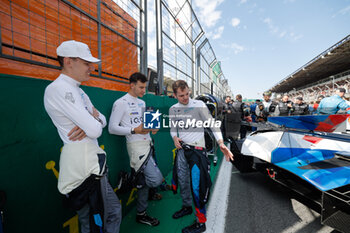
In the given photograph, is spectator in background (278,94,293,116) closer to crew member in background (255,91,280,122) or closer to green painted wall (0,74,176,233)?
A: crew member in background (255,91,280,122)

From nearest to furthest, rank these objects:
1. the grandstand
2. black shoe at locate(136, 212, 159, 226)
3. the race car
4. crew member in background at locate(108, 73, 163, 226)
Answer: the race car < crew member in background at locate(108, 73, 163, 226) < black shoe at locate(136, 212, 159, 226) < the grandstand

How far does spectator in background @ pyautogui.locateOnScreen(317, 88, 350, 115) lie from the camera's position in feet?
15.2

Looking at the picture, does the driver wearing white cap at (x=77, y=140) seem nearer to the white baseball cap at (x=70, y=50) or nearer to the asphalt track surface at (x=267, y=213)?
the white baseball cap at (x=70, y=50)

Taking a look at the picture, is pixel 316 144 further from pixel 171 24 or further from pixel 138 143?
pixel 171 24

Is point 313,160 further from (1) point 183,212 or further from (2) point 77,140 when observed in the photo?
(2) point 77,140

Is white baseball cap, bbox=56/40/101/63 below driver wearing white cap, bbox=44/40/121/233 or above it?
above

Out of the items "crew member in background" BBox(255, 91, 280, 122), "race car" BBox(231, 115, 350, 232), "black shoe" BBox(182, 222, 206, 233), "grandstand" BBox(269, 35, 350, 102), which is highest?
"grandstand" BBox(269, 35, 350, 102)

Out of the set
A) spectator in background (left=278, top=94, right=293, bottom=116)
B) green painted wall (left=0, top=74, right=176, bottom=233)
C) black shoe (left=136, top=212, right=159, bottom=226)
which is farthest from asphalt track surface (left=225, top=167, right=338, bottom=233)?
spectator in background (left=278, top=94, right=293, bottom=116)


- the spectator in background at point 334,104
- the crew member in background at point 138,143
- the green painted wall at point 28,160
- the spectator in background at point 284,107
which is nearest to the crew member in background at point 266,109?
the spectator in background at point 284,107

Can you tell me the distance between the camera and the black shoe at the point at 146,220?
2.01m

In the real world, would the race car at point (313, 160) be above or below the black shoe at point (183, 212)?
above

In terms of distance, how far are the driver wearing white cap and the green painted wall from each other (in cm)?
24

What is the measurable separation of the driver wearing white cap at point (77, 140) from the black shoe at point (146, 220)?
0.91 m

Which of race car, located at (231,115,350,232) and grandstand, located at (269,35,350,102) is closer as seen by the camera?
race car, located at (231,115,350,232)
